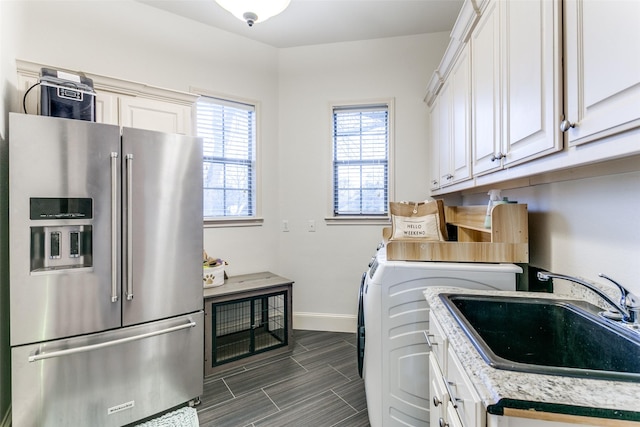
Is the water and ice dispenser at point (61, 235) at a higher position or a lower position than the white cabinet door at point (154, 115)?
lower

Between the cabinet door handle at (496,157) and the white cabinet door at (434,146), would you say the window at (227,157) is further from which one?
the cabinet door handle at (496,157)

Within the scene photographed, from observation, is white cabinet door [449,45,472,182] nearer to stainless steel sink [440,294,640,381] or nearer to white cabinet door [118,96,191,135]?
stainless steel sink [440,294,640,381]

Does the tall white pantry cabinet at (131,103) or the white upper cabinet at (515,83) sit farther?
the tall white pantry cabinet at (131,103)

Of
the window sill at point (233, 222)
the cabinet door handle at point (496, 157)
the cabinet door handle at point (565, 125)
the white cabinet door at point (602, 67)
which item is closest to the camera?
the white cabinet door at point (602, 67)

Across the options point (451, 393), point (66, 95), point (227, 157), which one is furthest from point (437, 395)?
point (227, 157)

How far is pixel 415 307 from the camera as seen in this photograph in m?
1.47

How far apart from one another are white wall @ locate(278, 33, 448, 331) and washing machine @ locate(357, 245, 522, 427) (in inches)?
63.6

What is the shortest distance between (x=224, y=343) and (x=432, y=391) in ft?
6.91

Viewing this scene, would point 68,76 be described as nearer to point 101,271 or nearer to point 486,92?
point 101,271

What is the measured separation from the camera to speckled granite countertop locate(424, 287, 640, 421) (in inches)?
22.1

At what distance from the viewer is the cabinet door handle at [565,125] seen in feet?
2.79

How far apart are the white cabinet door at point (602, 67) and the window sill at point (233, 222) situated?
2679 mm

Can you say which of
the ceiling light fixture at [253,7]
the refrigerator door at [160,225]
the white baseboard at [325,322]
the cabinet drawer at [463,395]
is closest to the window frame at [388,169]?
the white baseboard at [325,322]

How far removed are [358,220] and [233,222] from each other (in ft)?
4.27
